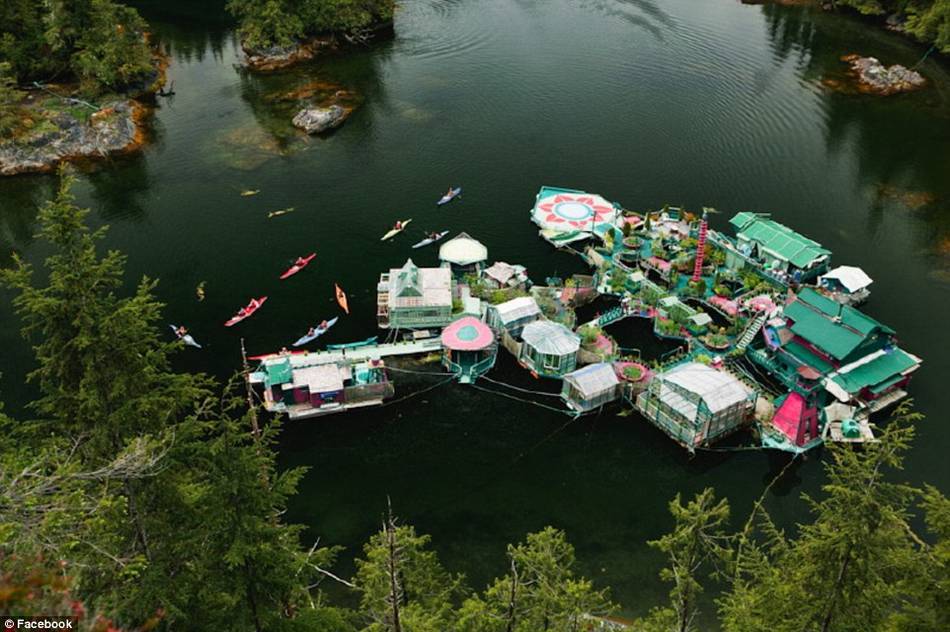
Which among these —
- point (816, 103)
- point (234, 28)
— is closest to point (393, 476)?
point (816, 103)

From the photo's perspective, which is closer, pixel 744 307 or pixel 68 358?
pixel 68 358

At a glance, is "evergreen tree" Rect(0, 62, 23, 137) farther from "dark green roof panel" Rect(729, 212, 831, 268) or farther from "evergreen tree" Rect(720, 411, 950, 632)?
"evergreen tree" Rect(720, 411, 950, 632)

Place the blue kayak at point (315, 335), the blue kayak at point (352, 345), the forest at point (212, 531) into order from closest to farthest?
the forest at point (212, 531) → the blue kayak at point (352, 345) → the blue kayak at point (315, 335)

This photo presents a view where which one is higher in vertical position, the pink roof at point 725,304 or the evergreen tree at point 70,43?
the evergreen tree at point 70,43

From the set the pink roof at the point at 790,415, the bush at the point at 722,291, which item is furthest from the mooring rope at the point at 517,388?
the bush at the point at 722,291

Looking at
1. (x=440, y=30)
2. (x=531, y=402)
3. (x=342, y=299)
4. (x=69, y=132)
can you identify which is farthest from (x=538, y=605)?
(x=440, y=30)

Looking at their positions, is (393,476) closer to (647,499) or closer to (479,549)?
(479,549)

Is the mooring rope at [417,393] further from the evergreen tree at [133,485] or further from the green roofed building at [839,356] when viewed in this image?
the green roofed building at [839,356]
